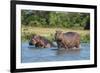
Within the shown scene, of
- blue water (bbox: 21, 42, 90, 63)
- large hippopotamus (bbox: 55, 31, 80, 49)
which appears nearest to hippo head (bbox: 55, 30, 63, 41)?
large hippopotamus (bbox: 55, 31, 80, 49)

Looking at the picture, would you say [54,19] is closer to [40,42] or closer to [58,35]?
[58,35]

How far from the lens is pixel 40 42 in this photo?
2.00m

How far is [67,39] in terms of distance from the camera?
2.09 m

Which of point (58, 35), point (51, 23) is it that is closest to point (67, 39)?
point (58, 35)

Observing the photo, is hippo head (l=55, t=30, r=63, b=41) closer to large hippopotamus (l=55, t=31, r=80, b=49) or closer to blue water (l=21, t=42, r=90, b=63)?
large hippopotamus (l=55, t=31, r=80, b=49)

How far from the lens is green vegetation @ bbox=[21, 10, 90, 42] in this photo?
1952mm

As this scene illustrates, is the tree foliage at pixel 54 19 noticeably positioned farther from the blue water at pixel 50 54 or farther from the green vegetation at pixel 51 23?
the blue water at pixel 50 54

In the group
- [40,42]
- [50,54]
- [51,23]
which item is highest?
[51,23]

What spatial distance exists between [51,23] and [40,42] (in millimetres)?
216

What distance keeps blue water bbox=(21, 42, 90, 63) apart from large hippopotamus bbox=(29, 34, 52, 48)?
38 millimetres

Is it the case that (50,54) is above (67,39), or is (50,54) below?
below

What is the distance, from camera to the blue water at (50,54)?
6.36 feet

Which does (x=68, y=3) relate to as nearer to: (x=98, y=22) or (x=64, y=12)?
(x=64, y=12)

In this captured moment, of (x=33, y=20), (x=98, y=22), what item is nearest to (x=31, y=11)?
(x=33, y=20)
